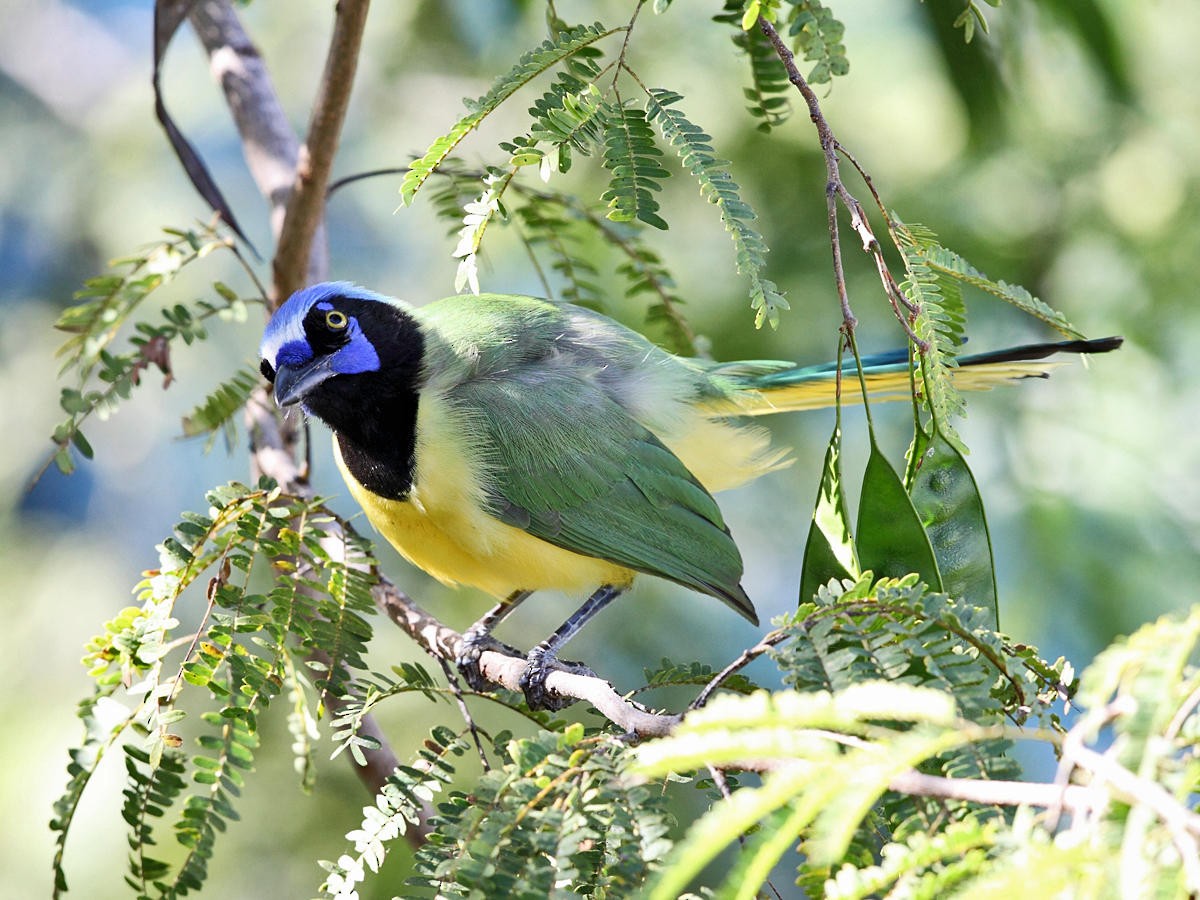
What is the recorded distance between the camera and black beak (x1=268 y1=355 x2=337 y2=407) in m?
2.66

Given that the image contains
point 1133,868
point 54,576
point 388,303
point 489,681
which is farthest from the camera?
point 54,576

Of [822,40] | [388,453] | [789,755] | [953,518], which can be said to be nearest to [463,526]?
[388,453]

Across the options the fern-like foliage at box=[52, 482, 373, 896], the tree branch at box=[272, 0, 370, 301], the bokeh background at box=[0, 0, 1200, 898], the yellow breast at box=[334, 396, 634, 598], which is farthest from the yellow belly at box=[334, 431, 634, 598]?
the bokeh background at box=[0, 0, 1200, 898]

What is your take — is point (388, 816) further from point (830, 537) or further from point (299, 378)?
point (299, 378)

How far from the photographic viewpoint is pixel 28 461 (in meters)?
4.86

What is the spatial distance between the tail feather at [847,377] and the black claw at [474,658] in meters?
0.80

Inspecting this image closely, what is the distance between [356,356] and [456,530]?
18.9 inches

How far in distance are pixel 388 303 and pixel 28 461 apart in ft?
8.67

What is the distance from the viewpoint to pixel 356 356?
9.30 ft

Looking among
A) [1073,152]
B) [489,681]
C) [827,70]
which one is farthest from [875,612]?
[1073,152]

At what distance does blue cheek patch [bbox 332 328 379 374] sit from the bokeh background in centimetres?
129

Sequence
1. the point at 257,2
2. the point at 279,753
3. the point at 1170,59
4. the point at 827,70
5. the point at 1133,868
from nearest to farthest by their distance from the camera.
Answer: the point at 1133,868 < the point at 827,70 < the point at 279,753 < the point at 1170,59 < the point at 257,2

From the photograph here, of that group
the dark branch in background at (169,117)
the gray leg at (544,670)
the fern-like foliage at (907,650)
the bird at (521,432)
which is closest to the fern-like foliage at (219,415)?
the bird at (521,432)

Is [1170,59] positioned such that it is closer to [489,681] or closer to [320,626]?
Result: [489,681]
